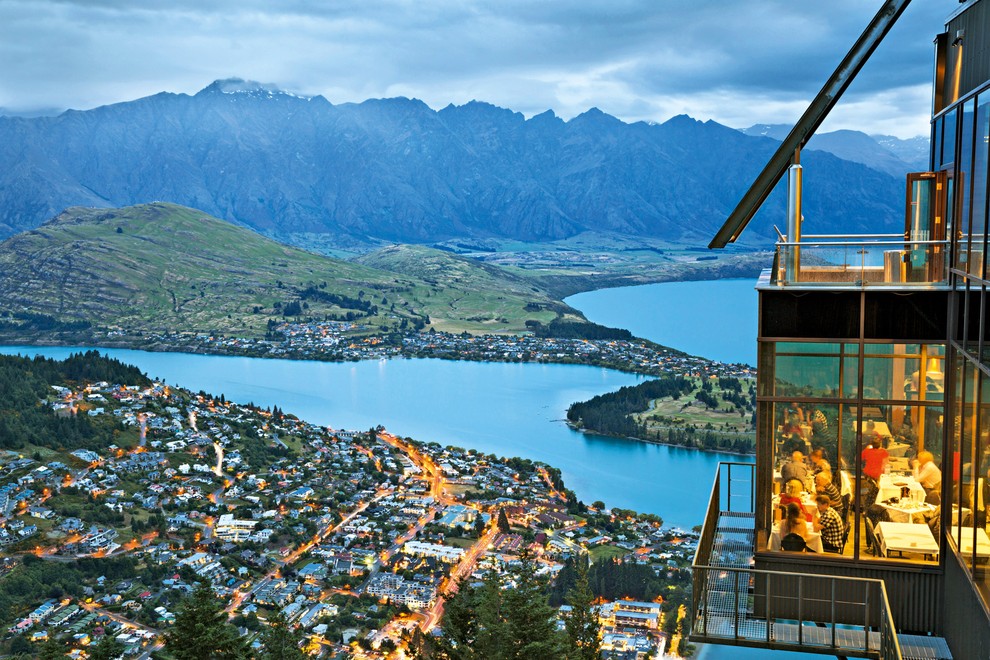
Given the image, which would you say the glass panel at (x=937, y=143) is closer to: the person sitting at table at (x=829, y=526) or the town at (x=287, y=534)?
the person sitting at table at (x=829, y=526)

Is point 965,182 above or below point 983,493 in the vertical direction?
above

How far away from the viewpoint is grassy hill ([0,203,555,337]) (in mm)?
100500

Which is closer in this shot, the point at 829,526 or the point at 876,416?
the point at 876,416

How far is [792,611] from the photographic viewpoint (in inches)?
301

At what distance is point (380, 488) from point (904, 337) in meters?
37.0

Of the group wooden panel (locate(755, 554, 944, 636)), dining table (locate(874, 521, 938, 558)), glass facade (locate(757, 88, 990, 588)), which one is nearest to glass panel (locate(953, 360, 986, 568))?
glass facade (locate(757, 88, 990, 588))

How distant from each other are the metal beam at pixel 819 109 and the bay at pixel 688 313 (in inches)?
2646

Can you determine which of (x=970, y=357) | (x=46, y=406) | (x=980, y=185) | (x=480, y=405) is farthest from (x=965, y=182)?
(x=480, y=405)

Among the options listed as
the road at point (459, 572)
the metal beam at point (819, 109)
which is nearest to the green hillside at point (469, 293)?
the road at point (459, 572)

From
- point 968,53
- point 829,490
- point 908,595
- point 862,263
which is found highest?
point 968,53

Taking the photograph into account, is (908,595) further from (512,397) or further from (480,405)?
(512,397)

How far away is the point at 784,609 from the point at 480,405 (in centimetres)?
5485

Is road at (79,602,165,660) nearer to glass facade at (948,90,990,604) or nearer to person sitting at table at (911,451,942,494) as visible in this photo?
person sitting at table at (911,451,942,494)

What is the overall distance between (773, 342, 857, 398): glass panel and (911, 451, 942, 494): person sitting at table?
2.50 ft
